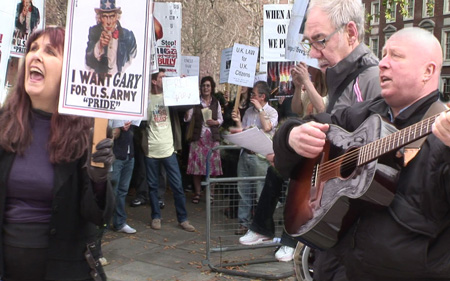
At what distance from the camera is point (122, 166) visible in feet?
24.9

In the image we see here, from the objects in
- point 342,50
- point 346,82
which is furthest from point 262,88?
point 346,82

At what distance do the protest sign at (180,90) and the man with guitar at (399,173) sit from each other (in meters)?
5.55

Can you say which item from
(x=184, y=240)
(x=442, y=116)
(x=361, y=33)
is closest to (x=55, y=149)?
(x=361, y=33)

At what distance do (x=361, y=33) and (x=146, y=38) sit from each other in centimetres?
107

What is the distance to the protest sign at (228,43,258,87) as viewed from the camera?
9.01 metres

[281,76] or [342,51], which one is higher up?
[281,76]

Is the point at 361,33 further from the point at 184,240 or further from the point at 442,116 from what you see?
the point at 184,240

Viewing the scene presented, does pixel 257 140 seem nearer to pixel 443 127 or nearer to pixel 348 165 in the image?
pixel 348 165

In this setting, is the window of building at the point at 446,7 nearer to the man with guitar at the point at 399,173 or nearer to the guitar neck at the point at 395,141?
the man with guitar at the point at 399,173

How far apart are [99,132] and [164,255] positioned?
440 cm

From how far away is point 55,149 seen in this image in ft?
9.45

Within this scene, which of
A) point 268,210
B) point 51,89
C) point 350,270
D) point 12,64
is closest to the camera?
point 350,270

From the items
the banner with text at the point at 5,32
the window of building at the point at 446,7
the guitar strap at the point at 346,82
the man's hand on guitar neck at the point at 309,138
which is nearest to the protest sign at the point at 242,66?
the banner with text at the point at 5,32

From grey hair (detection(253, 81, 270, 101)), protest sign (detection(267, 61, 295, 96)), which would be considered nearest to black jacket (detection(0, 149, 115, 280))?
grey hair (detection(253, 81, 270, 101))
